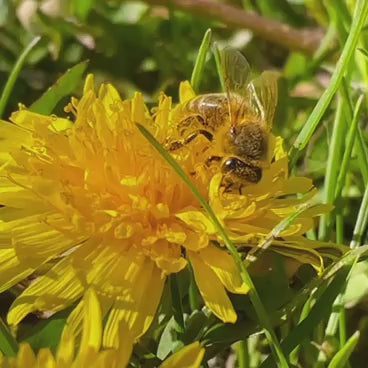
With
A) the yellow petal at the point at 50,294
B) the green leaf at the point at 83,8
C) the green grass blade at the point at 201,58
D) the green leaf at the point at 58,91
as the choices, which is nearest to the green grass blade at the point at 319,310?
the yellow petal at the point at 50,294

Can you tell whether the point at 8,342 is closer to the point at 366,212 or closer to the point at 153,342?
the point at 153,342

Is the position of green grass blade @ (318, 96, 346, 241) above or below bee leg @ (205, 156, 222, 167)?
below

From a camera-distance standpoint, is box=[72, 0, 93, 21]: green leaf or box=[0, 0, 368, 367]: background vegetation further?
box=[72, 0, 93, 21]: green leaf

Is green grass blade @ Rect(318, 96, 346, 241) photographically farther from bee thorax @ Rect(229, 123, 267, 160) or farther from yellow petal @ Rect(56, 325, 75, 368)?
yellow petal @ Rect(56, 325, 75, 368)

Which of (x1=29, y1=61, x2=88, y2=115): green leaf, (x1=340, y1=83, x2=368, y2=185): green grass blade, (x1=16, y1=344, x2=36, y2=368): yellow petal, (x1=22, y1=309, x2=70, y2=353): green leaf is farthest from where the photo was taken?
(x1=29, y1=61, x2=88, y2=115): green leaf

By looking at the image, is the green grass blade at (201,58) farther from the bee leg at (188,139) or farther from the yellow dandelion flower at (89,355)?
the yellow dandelion flower at (89,355)

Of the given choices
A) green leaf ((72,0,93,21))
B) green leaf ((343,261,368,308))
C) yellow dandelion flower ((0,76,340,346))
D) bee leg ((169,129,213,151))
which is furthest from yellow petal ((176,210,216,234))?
green leaf ((72,0,93,21))

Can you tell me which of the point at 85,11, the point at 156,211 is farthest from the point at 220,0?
the point at 156,211
